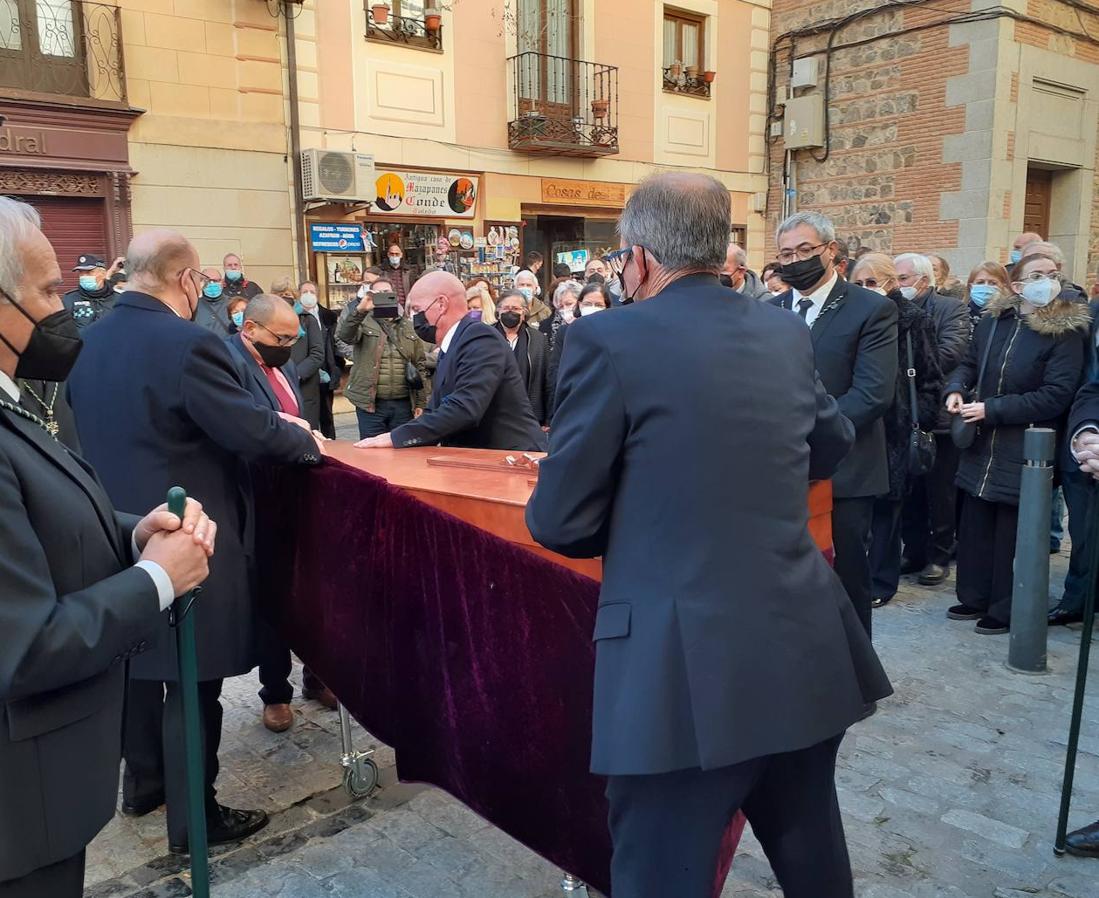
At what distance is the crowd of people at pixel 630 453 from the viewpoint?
1732mm

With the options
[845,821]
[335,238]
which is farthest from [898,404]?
[335,238]

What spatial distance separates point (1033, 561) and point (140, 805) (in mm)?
4030

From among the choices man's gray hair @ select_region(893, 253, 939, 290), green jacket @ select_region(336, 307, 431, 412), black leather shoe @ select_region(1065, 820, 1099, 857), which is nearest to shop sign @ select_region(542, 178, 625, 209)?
green jacket @ select_region(336, 307, 431, 412)

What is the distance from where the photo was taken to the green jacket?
25.0 feet

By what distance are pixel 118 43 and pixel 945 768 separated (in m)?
11.4

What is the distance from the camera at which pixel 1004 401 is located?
487 centimetres

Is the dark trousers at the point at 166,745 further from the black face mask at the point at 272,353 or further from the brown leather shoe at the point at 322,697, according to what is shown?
the black face mask at the point at 272,353

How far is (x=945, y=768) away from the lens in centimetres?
354

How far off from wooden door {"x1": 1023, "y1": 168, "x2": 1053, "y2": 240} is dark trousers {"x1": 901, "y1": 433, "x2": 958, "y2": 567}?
38.7 ft

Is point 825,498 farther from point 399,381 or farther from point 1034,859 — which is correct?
point 399,381

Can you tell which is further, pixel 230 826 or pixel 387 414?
pixel 387 414

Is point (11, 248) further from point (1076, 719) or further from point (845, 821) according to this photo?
point (1076, 719)

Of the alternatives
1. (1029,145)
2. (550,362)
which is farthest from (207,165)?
(1029,145)

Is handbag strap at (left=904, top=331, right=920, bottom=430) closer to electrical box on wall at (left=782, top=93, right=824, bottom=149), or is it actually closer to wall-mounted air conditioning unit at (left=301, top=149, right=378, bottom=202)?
wall-mounted air conditioning unit at (left=301, top=149, right=378, bottom=202)
